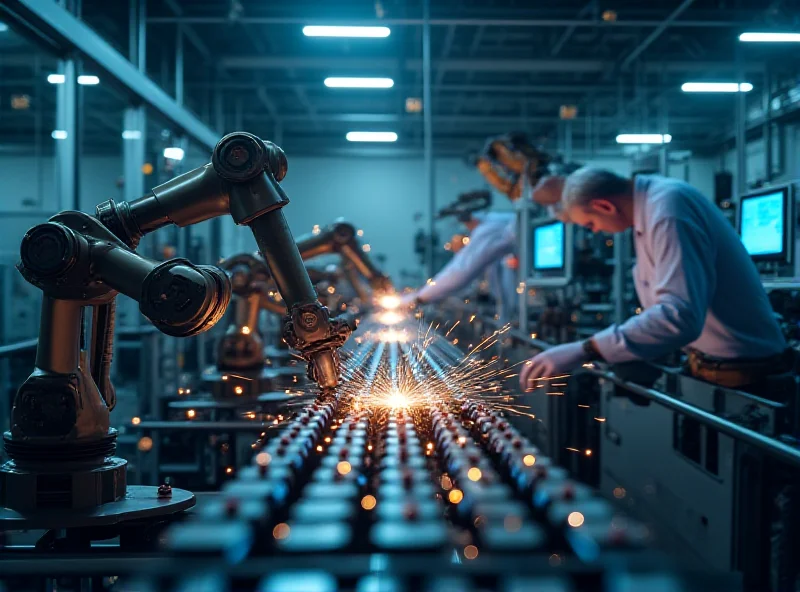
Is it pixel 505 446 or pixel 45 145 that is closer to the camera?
pixel 505 446

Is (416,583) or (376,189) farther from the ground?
(376,189)

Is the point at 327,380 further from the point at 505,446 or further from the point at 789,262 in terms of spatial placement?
the point at 789,262

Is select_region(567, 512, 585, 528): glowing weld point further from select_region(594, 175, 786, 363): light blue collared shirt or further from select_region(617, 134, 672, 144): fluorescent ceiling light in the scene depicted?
select_region(617, 134, 672, 144): fluorescent ceiling light

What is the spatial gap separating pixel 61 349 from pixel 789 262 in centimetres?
417

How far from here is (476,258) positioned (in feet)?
21.1

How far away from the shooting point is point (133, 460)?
4.78 m

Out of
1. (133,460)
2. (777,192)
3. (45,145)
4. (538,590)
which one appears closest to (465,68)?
(45,145)

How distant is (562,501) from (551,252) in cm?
521

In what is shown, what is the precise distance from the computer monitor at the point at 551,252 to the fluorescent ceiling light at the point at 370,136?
24.0ft

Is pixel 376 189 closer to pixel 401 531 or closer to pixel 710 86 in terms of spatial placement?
pixel 710 86

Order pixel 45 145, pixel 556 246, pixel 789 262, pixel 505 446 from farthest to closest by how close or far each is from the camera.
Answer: pixel 45 145 < pixel 556 246 < pixel 789 262 < pixel 505 446

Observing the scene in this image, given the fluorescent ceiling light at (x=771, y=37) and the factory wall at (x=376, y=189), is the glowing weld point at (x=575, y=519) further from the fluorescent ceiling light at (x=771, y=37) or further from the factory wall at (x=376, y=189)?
the factory wall at (x=376, y=189)

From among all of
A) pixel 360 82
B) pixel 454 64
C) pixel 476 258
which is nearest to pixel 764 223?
pixel 476 258

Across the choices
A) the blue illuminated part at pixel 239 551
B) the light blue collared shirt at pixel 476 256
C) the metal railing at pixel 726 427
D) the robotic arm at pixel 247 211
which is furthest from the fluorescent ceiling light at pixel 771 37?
the blue illuminated part at pixel 239 551
